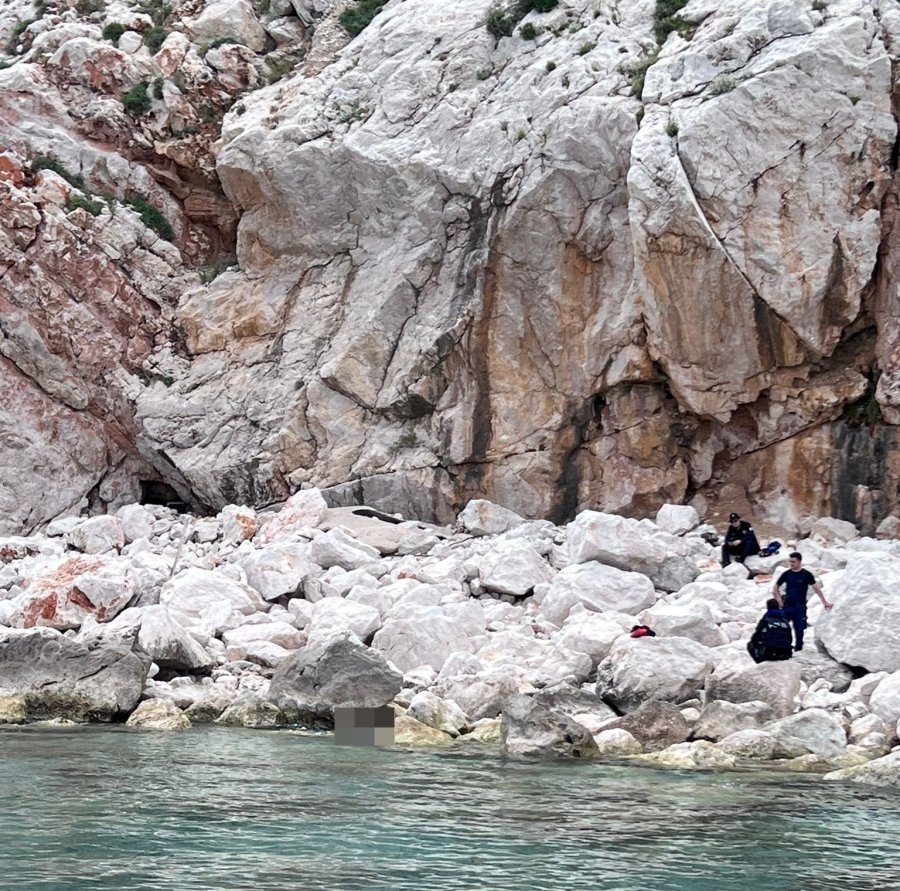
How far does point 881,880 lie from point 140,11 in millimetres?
30713

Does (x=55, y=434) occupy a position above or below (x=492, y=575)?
above

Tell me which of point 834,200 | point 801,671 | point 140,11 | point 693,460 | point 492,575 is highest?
point 140,11

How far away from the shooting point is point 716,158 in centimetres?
1945

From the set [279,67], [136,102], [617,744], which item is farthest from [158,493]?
[617,744]

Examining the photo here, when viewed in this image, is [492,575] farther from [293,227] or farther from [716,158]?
[293,227]

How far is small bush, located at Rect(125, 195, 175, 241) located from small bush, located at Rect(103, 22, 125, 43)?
5031 mm

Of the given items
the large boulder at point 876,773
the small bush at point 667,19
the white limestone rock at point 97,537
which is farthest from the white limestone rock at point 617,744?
the small bush at point 667,19

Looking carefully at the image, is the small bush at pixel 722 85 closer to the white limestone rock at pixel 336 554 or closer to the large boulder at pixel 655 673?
the white limestone rock at pixel 336 554

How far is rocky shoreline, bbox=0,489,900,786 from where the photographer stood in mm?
9609

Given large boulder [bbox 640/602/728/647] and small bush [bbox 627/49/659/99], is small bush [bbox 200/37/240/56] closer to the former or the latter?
small bush [bbox 627/49/659/99]

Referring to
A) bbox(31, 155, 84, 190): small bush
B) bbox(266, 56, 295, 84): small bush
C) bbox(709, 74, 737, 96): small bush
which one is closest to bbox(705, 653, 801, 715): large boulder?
bbox(709, 74, 737, 96): small bush

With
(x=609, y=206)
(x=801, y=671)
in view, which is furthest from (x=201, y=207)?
(x=801, y=671)

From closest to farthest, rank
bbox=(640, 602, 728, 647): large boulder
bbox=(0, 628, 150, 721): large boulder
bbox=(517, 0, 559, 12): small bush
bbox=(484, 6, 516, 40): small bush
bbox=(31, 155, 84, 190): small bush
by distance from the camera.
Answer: bbox=(0, 628, 150, 721): large boulder, bbox=(640, 602, 728, 647): large boulder, bbox=(517, 0, 559, 12): small bush, bbox=(484, 6, 516, 40): small bush, bbox=(31, 155, 84, 190): small bush

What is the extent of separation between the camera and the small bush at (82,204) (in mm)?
26516
